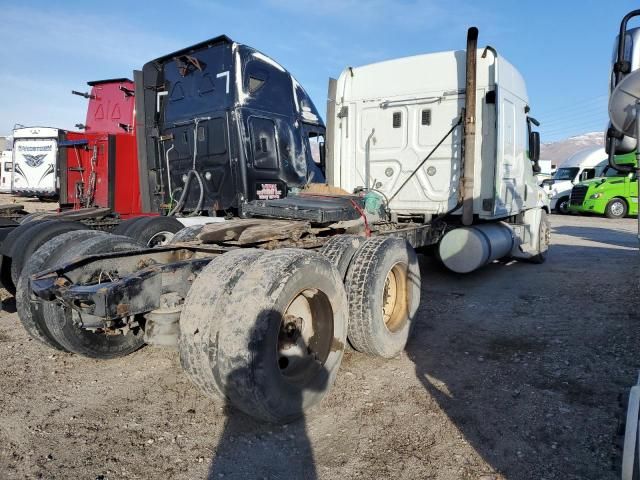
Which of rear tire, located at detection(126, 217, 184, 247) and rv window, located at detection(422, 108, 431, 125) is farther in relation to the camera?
rv window, located at detection(422, 108, 431, 125)

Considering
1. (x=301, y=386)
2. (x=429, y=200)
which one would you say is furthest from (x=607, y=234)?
(x=301, y=386)

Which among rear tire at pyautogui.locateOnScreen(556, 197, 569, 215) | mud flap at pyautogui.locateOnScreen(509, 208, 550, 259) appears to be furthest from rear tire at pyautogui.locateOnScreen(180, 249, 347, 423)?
rear tire at pyautogui.locateOnScreen(556, 197, 569, 215)

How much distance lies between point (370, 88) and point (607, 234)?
10165 millimetres

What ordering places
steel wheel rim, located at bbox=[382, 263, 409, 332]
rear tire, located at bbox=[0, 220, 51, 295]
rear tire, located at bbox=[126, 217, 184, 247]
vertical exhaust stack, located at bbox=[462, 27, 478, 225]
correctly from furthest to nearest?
1. vertical exhaust stack, located at bbox=[462, 27, 478, 225]
2. rear tire, located at bbox=[126, 217, 184, 247]
3. rear tire, located at bbox=[0, 220, 51, 295]
4. steel wheel rim, located at bbox=[382, 263, 409, 332]

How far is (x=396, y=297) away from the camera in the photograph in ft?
14.1

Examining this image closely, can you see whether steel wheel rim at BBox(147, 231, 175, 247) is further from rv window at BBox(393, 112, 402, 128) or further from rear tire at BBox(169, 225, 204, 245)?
rv window at BBox(393, 112, 402, 128)

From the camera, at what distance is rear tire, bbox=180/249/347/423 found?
2.50 m

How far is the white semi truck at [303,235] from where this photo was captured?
2.64m

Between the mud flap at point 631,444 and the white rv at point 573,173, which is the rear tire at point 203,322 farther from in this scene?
the white rv at point 573,173

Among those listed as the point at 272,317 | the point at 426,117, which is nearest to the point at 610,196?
the point at 426,117

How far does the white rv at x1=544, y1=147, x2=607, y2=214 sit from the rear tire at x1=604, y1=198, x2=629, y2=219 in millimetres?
2821

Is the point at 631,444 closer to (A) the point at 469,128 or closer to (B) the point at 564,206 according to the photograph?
(A) the point at 469,128

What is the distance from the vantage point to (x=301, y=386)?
2.84 metres

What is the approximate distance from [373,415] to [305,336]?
2.21 ft
